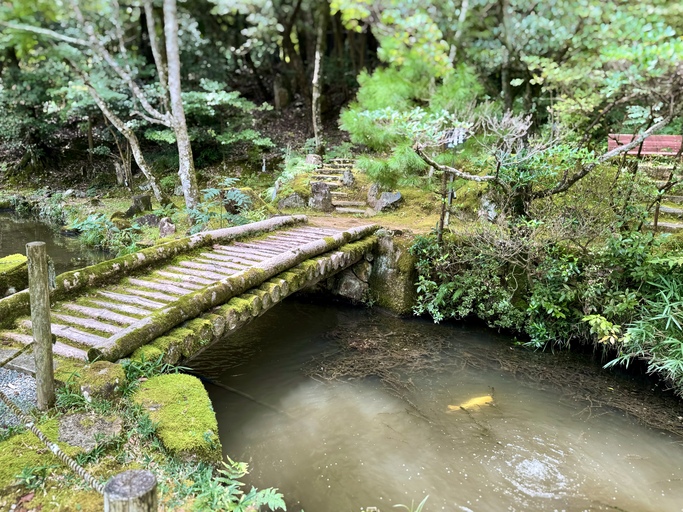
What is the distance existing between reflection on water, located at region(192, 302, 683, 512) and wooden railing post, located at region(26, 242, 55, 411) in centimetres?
226

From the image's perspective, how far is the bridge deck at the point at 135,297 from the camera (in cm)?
409

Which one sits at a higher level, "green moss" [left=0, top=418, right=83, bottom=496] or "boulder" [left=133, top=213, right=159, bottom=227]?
"green moss" [left=0, top=418, right=83, bottom=496]

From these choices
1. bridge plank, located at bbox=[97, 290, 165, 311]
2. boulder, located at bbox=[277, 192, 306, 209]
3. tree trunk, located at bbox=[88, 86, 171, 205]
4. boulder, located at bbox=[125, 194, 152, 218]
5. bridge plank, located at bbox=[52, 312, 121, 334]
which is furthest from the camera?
boulder, located at bbox=[125, 194, 152, 218]

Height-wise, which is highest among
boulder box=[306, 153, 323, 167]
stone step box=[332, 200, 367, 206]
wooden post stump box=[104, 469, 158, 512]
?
boulder box=[306, 153, 323, 167]

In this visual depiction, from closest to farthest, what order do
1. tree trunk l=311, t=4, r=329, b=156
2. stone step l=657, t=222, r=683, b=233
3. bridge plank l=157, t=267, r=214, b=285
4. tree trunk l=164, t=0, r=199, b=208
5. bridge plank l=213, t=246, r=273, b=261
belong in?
bridge plank l=157, t=267, r=214, b=285
bridge plank l=213, t=246, r=273, b=261
stone step l=657, t=222, r=683, b=233
tree trunk l=164, t=0, r=199, b=208
tree trunk l=311, t=4, r=329, b=156

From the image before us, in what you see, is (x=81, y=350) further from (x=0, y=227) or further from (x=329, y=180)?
(x=0, y=227)

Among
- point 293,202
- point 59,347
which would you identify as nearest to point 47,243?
point 293,202

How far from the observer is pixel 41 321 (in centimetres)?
305

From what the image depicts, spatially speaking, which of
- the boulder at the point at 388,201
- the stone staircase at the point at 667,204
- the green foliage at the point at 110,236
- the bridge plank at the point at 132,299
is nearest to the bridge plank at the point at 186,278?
the bridge plank at the point at 132,299

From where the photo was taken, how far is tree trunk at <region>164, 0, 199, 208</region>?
354 inches

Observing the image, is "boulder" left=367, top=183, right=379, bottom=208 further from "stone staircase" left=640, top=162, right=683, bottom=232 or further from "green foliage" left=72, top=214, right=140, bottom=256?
"green foliage" left=72, top=214, right=140, bottom=256

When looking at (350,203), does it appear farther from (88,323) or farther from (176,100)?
(88,323)

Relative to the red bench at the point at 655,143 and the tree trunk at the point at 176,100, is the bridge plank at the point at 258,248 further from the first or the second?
the red bench at the point at 655,143

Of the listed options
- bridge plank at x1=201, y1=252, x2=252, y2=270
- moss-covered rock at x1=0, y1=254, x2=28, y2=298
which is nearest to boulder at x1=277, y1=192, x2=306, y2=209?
bridge plank at x1=201, y1=252, x2=252, y2=270
